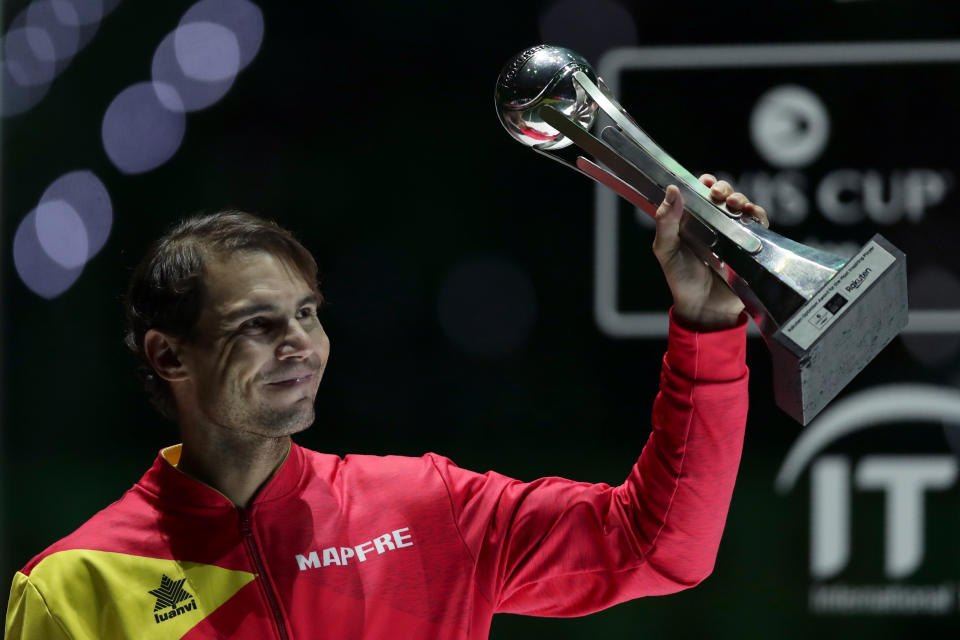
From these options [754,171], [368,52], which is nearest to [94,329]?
[368,52]

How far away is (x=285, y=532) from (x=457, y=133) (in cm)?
143

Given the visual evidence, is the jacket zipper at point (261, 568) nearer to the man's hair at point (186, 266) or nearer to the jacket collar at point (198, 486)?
the jacket collar at point (198, 486)

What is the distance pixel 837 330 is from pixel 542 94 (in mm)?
461

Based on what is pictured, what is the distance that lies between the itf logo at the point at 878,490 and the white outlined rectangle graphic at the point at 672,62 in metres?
A: 0.19

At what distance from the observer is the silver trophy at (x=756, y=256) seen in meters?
1.19

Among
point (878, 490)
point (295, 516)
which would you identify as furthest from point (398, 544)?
point (878, 490)

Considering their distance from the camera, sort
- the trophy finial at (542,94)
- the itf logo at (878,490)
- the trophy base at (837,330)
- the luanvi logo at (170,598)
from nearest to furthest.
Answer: the trophy base at (837,330) < the trophy finial at (542,94) < the luanvi logo at (170,598) < the itf logo at (878,490)

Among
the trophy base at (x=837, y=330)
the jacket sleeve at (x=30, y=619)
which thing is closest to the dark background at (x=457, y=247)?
the jacket sleeve at (x=30, y=619)

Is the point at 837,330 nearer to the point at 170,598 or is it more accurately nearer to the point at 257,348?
the point at 257,348

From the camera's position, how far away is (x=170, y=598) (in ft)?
5.08

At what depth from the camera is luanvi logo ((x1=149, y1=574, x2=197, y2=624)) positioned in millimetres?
1535

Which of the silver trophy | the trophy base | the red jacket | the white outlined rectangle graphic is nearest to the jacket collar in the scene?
the red jacket

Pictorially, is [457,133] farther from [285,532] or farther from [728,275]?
[728,275]

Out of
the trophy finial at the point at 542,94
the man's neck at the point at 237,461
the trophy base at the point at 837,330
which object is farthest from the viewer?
the man's neck at the point at 237,461
